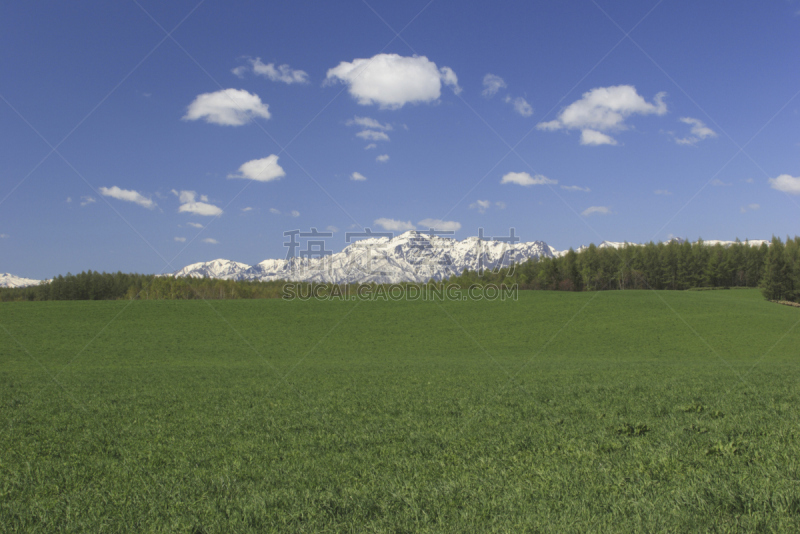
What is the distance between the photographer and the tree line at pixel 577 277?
314 ft

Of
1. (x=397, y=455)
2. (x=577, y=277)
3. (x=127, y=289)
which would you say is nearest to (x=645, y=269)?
(x=577, y=277)

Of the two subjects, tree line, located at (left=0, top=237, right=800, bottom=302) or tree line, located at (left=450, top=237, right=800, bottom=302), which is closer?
tree line, located at (left=0, top=237, right=800, bottom=302)

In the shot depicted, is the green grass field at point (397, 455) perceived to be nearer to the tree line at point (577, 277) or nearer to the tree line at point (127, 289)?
the tree line at point (127, 289)

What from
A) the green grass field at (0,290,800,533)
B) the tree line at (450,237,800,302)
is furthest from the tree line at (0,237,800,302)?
the green grass field at (0,290,800,533)

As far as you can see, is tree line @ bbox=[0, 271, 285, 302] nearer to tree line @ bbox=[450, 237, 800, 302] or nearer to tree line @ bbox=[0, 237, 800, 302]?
tree line @ bbox=[0, 237, 800, 302]

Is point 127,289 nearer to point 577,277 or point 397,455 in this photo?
point 577,277

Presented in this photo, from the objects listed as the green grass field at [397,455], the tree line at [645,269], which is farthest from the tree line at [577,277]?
the green grass field at [397,455]

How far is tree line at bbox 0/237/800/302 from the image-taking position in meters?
95.8

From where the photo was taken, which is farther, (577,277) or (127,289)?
(577,277)

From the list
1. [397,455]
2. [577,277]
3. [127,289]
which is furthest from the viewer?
[577,277]

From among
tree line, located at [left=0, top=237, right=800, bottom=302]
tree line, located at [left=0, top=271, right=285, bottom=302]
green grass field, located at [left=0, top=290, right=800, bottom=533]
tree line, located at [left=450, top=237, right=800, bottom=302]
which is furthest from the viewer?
tree line, located at [left=450, top=237, right=800, bottom=302]

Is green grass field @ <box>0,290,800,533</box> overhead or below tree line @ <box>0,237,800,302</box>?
below

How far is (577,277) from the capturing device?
104 metres

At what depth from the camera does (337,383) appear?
1595cm
